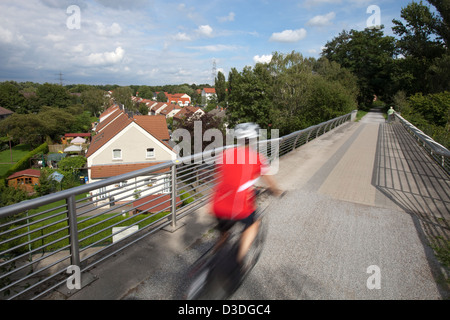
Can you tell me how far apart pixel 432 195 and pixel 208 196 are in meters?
5.04

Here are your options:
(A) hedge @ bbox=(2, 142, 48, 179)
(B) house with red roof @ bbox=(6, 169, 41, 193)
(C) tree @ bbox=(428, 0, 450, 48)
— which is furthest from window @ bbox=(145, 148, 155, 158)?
(C) tree @ bbox=(428, 0, 450, 48)

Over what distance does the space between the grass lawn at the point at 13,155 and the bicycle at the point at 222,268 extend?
4794 cm

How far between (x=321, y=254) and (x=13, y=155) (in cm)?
6320

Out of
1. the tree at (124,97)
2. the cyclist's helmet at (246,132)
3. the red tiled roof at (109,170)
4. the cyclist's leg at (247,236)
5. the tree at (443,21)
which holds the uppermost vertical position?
the tree at (443,21)

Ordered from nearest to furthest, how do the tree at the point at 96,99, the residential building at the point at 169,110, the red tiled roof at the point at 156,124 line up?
the red tiled roof at the point at 156,124
the tree at the point at 96,99
the residential building at the point at 169,110

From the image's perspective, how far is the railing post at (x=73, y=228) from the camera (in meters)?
2.65

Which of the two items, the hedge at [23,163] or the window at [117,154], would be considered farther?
the hedge at [23,163]

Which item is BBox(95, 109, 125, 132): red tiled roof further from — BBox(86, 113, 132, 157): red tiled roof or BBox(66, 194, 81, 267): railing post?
BBox(66, 194, 81, 267): railing post

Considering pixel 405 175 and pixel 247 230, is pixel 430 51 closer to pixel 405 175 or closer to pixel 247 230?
pixel 405 175

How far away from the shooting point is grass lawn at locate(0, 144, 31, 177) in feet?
140

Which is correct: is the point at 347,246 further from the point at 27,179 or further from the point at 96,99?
the point at 96,99

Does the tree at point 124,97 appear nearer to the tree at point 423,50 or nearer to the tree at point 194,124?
the tree at point 194,124

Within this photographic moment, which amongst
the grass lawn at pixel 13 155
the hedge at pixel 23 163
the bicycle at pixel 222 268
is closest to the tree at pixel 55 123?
the hedge at pixel 23 163

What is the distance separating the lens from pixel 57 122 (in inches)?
2227
